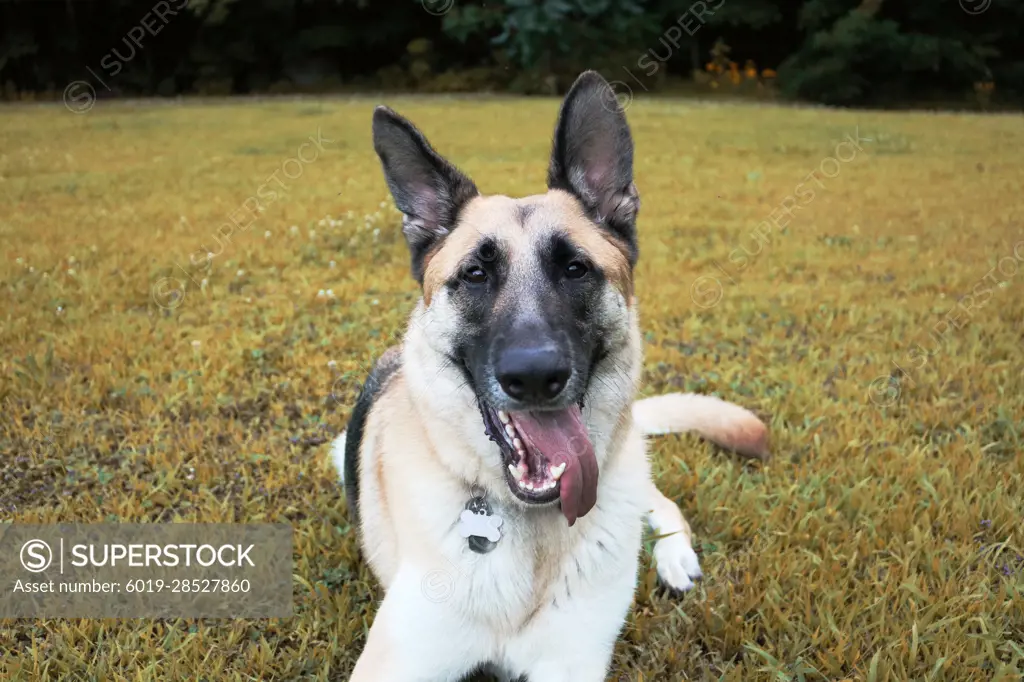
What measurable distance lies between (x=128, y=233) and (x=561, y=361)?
662 centimetres

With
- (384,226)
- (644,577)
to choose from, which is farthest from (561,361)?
(384,226)

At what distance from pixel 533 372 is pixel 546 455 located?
0.34m

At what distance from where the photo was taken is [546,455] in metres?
2.25

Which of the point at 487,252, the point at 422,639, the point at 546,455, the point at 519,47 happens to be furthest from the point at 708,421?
the point at 519,47

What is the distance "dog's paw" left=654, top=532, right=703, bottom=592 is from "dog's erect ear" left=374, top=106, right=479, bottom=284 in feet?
4.77

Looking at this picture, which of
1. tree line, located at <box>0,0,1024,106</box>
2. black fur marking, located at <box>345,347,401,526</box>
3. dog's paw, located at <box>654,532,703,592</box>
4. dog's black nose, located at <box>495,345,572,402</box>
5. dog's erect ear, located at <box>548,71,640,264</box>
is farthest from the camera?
tree line, located at <box>0,0,1024,106</box>

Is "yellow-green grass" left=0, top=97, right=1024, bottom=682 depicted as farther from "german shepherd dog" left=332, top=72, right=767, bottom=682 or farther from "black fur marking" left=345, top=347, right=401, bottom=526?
"german shepherd dog" left=332, top=72, right=767, bottom=682

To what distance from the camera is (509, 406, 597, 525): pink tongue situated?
7.36ft

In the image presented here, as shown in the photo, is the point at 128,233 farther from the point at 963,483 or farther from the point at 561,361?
the point at 963,483

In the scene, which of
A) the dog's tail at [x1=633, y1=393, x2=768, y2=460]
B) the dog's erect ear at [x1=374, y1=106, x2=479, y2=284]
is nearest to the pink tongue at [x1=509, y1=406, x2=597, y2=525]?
the dog's erect ear at [x1=374, y1=106, x2=479, y2=284]

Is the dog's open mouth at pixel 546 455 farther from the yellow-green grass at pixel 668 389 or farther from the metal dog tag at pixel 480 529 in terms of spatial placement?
Result: the yellow-green grass at pixel 668 389

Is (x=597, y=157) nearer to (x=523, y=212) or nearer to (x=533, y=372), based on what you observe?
(x=523, y=212)

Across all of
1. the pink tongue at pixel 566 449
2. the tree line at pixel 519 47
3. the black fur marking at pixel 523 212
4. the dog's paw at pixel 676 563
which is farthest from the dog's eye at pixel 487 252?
the tree line at pixel 519 47

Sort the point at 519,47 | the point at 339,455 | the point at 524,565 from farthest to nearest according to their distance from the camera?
1. the point at 519,47
2. the point at 339,455
3. the point at 524,565
